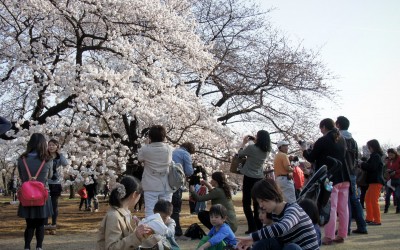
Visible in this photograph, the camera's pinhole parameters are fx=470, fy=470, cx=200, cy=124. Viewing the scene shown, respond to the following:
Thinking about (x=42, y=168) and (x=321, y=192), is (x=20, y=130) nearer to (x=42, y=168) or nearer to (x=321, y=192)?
(x=42, y=168)

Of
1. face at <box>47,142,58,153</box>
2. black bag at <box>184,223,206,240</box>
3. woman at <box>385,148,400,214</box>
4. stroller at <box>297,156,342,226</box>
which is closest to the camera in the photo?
stroller at <box>297,156,342,226</box>

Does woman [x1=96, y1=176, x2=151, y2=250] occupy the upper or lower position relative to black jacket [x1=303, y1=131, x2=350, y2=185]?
lower

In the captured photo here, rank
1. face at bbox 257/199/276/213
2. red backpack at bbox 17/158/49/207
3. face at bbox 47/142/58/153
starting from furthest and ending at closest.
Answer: face at bbox 47/142/58/153, red backpack at bbox 17/158/49/207, face at bbox 257/199/276/213

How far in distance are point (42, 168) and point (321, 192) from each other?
339cm

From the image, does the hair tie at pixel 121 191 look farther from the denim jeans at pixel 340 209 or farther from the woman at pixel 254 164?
the woman at pixel 254 164

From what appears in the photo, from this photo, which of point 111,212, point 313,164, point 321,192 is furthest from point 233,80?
point 111,212

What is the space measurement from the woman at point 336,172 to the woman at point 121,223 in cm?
326

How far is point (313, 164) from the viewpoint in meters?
6.71

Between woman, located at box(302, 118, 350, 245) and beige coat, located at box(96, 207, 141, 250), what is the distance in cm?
337

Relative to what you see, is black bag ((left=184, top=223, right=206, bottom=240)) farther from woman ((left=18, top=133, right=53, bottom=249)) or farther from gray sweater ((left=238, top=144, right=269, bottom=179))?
woman ((left=18, top=133, right=53, bottom=249))

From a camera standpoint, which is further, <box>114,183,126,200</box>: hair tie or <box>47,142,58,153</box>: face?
<box>47,142,58,153</box>: face

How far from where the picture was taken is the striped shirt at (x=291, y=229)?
3525 mm

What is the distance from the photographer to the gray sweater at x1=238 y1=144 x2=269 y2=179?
7.45m

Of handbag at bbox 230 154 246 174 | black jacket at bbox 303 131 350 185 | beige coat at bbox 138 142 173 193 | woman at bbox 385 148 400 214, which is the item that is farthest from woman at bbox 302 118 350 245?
woman at bbox 385 148 400 214
